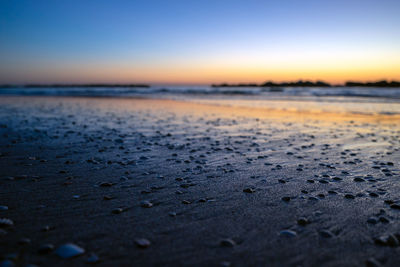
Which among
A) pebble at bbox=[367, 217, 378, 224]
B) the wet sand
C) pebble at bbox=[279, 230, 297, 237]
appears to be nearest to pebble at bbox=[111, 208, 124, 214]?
the wet sand

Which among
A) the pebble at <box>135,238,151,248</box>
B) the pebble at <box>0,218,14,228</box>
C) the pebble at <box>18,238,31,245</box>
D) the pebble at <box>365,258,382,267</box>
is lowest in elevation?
the pebble at <box>365,258,382,267</box>

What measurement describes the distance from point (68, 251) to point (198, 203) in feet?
6.61

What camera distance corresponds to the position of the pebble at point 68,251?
2689 millimetres

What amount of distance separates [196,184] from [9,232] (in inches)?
118

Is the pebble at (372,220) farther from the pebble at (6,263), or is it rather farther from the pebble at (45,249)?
the pebble at (6,263)

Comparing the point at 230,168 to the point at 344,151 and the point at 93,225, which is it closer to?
the point at 93,225

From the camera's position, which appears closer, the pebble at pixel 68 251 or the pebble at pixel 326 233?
the pebble at pixel 68 251

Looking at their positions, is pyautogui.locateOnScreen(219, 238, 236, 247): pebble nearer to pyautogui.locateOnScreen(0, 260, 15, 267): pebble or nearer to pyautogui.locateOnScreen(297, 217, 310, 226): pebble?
pyautogui.locateOnScreen(297, 217, 310, 226): pebble

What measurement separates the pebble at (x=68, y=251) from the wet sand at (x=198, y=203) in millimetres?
14

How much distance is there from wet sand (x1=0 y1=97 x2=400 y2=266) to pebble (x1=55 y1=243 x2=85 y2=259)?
0.05 feet

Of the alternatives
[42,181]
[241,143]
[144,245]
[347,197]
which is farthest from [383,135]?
[42,181]

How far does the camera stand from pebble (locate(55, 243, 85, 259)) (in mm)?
2689

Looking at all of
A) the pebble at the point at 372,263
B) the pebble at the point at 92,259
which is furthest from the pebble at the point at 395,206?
the pebble at the point at 92,259

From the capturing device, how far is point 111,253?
2797 mm
